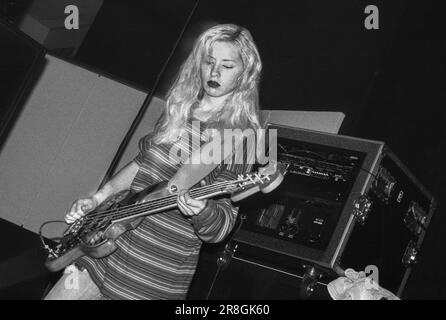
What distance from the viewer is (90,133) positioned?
4637mm

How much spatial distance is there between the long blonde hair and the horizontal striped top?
0.77ft

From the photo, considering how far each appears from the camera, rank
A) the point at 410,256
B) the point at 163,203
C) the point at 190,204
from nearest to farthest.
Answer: the point at 190,204
the point at 163,203
the point at 410,256

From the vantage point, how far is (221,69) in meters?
2.35

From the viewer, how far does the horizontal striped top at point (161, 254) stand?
2.08 meters

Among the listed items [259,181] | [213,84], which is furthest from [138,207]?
[213,84]

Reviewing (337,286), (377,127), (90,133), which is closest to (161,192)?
(337,286)

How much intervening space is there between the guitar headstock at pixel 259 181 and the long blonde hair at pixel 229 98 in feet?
0.88

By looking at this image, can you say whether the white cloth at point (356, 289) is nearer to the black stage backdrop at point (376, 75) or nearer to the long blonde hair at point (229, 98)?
the long blonde hair at point (229, 98)

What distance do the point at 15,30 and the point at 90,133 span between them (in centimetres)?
155

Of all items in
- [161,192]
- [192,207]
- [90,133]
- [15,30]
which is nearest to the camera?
[192,207]

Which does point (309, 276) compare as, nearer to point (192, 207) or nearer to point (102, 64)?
point (192, 207)

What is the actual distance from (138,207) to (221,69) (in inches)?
26.5

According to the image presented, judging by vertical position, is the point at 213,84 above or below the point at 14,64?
above

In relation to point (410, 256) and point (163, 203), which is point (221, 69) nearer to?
point (163, 203)
